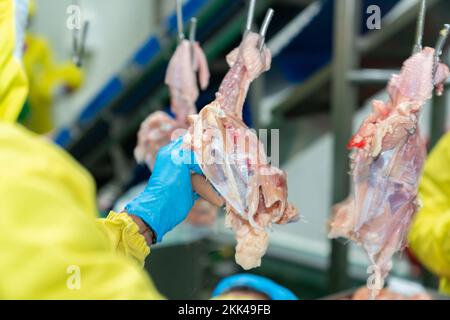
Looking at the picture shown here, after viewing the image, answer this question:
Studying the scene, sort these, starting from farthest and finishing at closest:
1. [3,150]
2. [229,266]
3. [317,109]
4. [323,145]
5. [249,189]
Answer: [323,145]
[229,266]
[317,109]
[249,189]
[3,150]

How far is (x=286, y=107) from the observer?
213 centimetres

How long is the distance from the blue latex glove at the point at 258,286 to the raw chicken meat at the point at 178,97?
30cm

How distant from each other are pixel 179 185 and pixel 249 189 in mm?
119

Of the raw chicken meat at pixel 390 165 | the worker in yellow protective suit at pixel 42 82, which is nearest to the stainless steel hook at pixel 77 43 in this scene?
the raw chicken meat at pixel 390 165

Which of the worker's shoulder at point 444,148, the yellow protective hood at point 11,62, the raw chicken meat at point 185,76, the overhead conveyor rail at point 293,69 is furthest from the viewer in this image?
the overhead conveyor rail at point 293,69

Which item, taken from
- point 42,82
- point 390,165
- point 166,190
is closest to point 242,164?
point 166,190

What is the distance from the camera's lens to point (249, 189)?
0.88 meters

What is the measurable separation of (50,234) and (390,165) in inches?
24.3

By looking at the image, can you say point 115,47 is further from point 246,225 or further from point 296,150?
point 246,225

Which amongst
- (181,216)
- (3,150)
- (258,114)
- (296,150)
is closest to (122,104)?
(258,114)

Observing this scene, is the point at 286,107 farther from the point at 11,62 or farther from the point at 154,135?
the point at 11,62

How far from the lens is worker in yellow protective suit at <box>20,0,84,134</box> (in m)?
3.06

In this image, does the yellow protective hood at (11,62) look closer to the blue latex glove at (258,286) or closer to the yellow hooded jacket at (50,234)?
the yellow hooded jacket at (50,234)

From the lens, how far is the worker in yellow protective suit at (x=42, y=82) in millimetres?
3062
